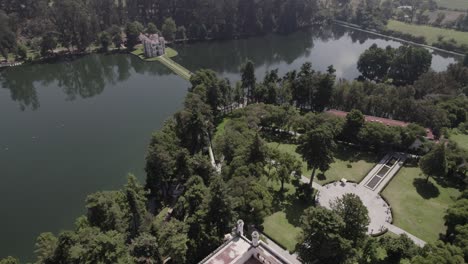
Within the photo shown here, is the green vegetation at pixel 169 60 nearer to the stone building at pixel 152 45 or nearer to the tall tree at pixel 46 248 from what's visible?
the stone building at pixel 152 45

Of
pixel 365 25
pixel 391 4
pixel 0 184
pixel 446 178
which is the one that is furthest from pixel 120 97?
pixel 391 4

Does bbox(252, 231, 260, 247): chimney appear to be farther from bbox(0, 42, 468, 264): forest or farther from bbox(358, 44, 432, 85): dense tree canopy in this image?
bbox(358, 44, 432, 85): dense tree canopy

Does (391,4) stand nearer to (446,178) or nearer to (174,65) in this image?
(174,65)

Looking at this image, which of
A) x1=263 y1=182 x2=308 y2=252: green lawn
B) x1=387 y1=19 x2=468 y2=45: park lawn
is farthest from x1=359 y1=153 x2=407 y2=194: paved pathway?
x1=387 y1=19 x2=468 y2=45: park lawn

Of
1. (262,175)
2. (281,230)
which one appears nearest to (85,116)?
(262,175)

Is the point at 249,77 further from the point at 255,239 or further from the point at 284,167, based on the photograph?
the point at 255,239
